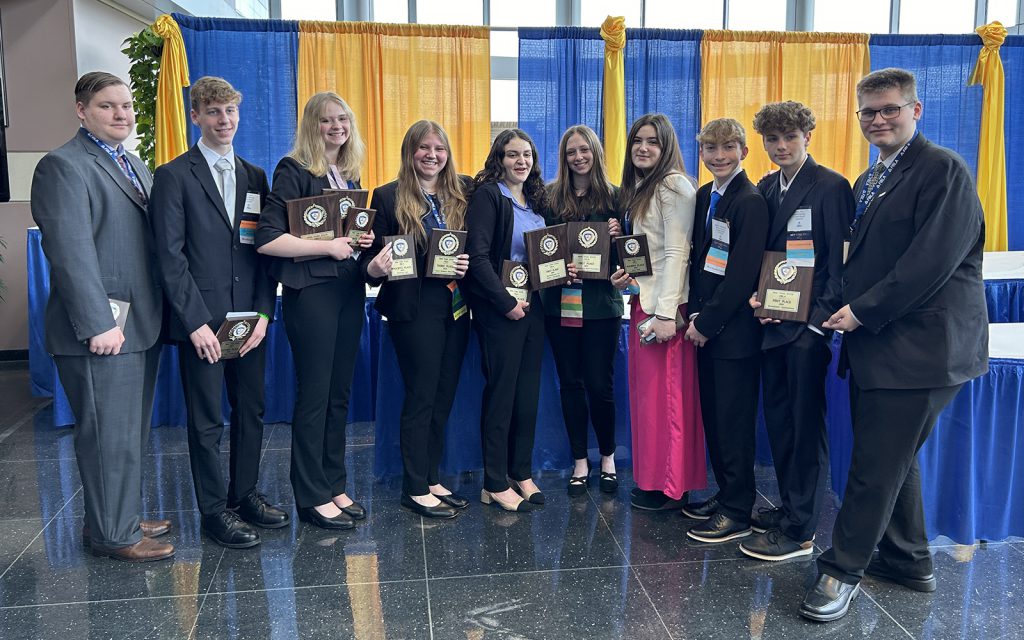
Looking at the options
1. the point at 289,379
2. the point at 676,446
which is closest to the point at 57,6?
the point at 289,379

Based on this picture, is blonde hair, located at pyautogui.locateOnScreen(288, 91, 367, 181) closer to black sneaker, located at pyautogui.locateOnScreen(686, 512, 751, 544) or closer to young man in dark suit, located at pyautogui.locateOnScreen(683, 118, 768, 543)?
young man in dark suit, located at pyautogui.locateOnScreen(683, 118, 768, 543)

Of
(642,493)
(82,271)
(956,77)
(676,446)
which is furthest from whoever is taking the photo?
(956,77)

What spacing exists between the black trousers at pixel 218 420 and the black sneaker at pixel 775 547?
1822 millimetres

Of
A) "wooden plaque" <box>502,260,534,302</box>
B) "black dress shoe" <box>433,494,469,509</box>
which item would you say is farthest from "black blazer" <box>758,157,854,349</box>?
"black dress shoe" <box>433,494,469,509</box>

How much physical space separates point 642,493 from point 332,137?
1.85m

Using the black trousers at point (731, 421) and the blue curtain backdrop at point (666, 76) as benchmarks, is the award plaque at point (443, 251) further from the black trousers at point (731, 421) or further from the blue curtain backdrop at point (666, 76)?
the blue curtain backdrop at point (666, 76)

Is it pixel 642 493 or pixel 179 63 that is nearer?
pixel 642 493

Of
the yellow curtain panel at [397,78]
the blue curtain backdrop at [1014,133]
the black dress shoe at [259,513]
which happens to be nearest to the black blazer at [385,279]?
the black dress shoe at [259,513]

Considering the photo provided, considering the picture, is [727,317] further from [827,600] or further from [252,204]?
[252,204]

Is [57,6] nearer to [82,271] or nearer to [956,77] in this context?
[82,271]

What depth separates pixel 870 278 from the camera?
2.17m

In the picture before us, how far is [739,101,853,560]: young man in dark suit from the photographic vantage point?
238 cm

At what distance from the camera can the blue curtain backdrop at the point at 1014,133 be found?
6.74 metres

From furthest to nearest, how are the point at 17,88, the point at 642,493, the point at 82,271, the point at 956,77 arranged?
the point at 956,77
the point at 17,88
the point at 642,493
the point at 82,271
